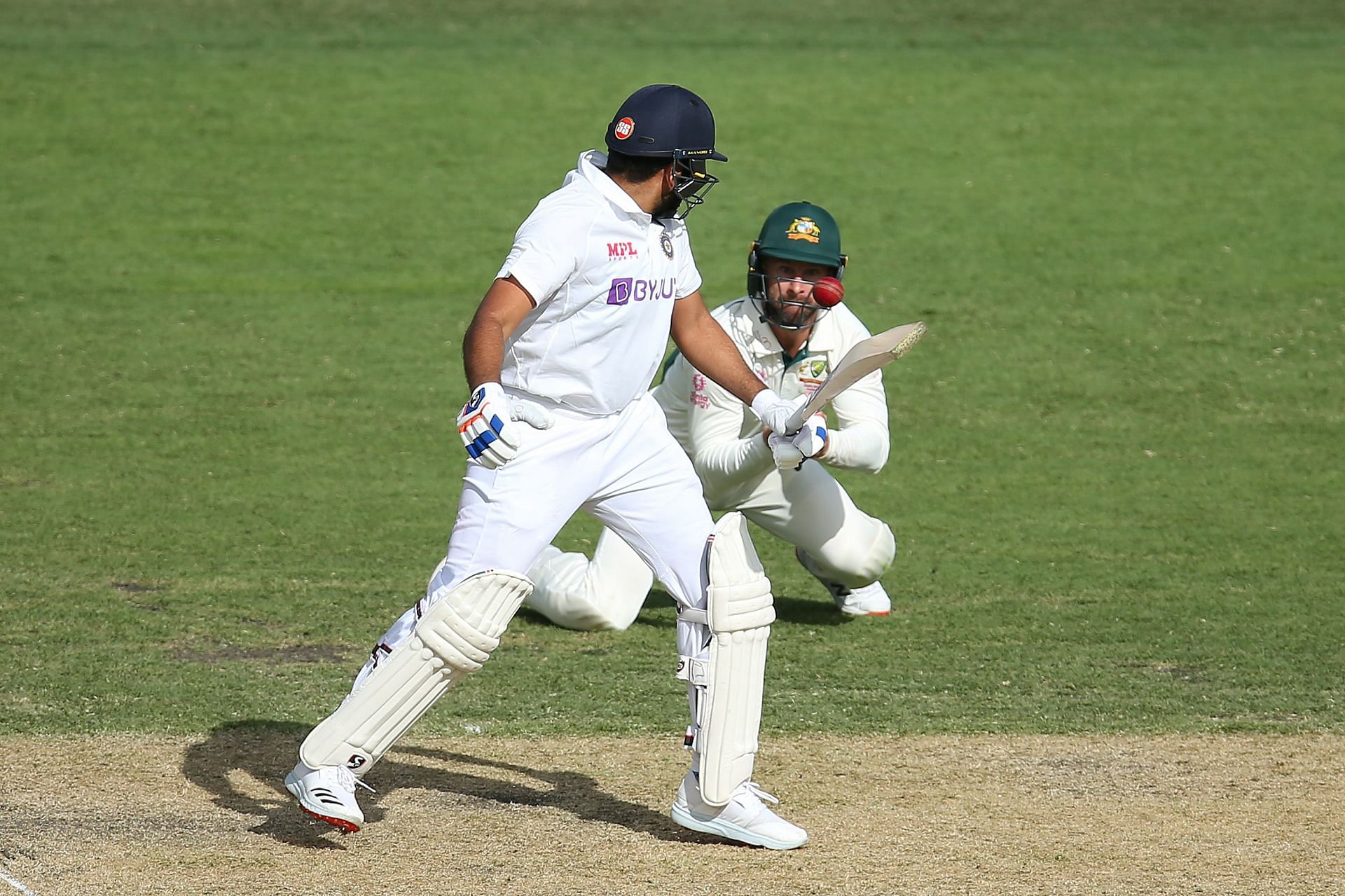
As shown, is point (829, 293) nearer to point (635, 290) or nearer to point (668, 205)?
point (668, 205)

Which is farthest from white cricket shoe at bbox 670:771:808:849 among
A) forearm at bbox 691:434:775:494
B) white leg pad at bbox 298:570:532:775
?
forearm at bbox 691:434:775:494

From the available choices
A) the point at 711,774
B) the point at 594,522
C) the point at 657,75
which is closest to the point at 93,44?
the point at 657,75

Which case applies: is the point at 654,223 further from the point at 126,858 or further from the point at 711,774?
the point at 126,858

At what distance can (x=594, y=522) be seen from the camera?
8195 mm

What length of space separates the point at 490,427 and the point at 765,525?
2974 mm

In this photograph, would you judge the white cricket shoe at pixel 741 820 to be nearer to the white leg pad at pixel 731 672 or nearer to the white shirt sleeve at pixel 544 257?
the white leg pad at pixel 731 672

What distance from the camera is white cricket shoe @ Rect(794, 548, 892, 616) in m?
6.83

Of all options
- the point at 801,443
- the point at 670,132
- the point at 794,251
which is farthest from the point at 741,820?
the point at 794,251

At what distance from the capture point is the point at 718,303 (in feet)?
37.5

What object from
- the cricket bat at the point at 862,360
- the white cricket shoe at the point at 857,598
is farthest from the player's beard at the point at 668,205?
the white cricket shoe at the point at 857,598

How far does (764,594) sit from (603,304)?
0.89 metres

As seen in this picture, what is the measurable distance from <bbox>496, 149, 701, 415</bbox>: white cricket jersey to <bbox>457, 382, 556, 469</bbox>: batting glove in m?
0.34

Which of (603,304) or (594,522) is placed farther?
(594,522)

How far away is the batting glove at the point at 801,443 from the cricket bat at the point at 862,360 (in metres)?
0.03
